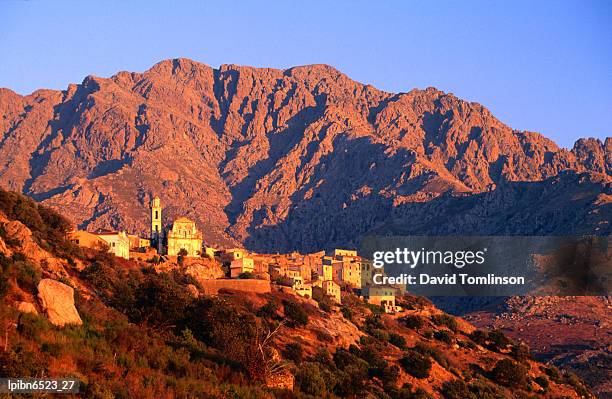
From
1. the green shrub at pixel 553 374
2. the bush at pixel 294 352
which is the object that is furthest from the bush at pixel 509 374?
the bush at pixel 294 352

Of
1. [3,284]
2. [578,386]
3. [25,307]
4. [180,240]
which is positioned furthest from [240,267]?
[25,307]

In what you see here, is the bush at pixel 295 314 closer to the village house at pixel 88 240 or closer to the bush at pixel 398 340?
the bush at pixel 398 340

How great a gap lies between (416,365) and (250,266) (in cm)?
3082

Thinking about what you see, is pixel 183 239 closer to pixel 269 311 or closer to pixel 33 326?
pixel 269 311

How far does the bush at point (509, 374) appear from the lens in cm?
7756

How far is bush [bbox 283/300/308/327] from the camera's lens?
238ft

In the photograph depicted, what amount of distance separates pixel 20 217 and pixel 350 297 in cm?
4563

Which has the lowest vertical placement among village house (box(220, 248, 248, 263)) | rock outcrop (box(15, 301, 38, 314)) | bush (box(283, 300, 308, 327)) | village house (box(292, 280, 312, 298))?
bush (box(283, 300, 308, 327))

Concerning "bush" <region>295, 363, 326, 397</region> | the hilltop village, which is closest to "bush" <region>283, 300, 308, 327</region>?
the hilltop village

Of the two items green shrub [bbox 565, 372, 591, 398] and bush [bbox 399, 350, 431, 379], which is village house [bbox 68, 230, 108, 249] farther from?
green shrub [bbox 565, 372, 591, 398]

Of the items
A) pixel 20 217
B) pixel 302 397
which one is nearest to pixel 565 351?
pixel 20 217

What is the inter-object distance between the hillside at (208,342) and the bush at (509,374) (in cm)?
12

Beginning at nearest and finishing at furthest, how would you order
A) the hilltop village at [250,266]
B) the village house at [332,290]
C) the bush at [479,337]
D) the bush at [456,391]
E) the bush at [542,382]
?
the bush at [456,391] → the bush at [542,382] → the hilltop village at [250,266] → the bush at [479,337] → the village house at [332,290]

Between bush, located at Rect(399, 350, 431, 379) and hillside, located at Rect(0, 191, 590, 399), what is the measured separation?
0.31 feet
